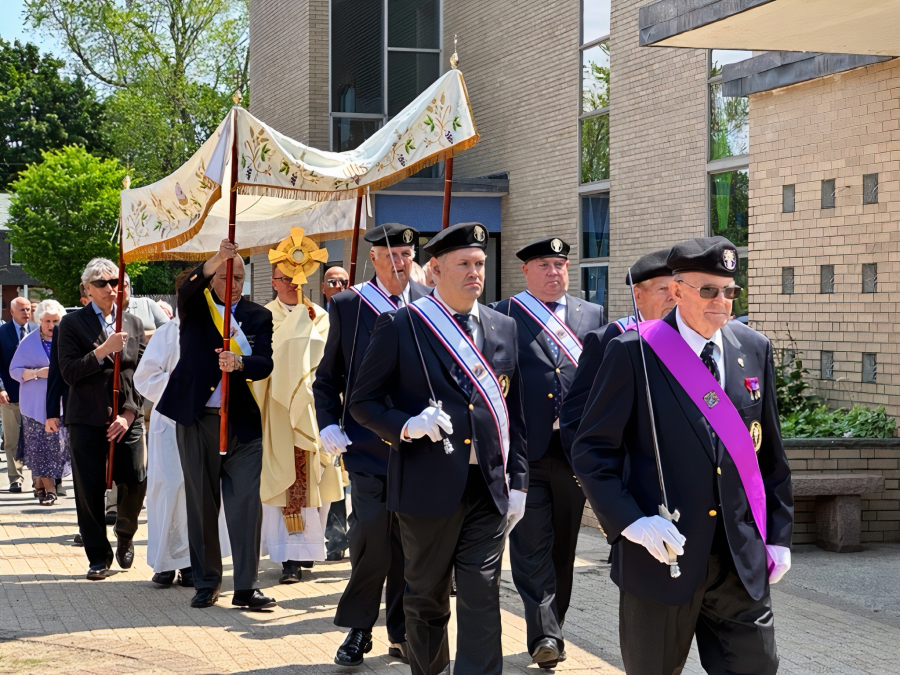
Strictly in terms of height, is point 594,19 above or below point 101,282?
above

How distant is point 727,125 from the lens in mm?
13109

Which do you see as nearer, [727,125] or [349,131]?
[727,125]

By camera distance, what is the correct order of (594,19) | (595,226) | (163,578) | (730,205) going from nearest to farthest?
1. (163,578)
2. (730,205)
3. (594,19)
4. (595,226)

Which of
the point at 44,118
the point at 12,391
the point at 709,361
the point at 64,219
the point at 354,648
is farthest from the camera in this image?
the point at 44,118

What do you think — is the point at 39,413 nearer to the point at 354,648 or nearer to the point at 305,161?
the point at 305,161

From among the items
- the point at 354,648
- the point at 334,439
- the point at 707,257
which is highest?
the point at 707,257

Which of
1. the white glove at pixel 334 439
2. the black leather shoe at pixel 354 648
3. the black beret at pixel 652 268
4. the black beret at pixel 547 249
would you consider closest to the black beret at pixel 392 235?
the black beret at pixel 547 249

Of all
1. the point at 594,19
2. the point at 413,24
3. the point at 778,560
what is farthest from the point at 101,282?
the point at 413,24

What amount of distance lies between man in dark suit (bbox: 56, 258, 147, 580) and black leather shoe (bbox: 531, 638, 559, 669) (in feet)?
12.8

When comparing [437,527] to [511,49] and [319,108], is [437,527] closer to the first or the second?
[511,49]

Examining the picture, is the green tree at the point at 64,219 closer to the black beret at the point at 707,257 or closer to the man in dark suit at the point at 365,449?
the man in dark suit at the point at 365,449

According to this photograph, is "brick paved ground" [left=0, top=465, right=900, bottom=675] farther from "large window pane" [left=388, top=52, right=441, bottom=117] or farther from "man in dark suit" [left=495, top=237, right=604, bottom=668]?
"large window pane" [left=388, top=52, right=441, bottom=117]

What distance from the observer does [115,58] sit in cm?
5200

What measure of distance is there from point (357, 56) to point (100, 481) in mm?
14425
